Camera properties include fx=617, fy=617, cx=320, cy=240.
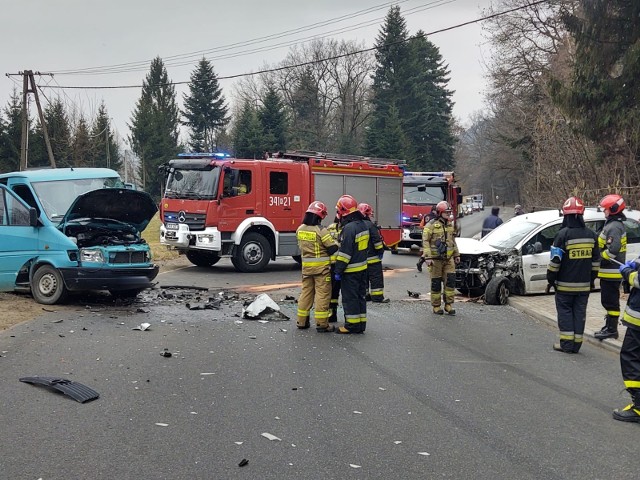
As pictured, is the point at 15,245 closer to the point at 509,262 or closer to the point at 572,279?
the point at 572,279

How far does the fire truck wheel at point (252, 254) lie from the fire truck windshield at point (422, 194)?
8256mm

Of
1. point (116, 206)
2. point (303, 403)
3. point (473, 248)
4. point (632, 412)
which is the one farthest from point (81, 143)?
point (632, 412)

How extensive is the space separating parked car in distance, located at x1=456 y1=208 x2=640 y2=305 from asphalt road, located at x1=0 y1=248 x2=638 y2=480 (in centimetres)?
241

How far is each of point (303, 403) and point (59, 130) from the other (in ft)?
121

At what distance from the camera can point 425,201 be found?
22.0 metres

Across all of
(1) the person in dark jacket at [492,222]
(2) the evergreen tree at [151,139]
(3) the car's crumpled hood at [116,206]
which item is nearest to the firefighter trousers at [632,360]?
(3) the car's crumpled hood at [116,206]

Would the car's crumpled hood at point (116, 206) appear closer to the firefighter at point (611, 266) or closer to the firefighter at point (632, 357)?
the firefighter at point (611, 266)

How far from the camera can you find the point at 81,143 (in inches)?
1395

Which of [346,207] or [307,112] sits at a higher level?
[307,112]

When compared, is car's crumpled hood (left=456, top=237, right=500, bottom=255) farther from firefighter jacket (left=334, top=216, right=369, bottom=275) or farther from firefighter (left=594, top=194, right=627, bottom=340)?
firefighter jacket (left=334, top=216, right=369, bottom=275)

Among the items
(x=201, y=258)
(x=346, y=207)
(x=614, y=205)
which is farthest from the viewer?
(x=201, y=258)

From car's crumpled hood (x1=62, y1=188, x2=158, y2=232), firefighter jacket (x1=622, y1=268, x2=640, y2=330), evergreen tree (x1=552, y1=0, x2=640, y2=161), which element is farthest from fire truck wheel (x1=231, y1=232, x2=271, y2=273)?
firefighter jacket (x1=622, y1=268, x2=640, y2=330)

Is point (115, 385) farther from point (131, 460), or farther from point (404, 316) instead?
point (404, 316)

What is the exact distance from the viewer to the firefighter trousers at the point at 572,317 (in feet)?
24.5
